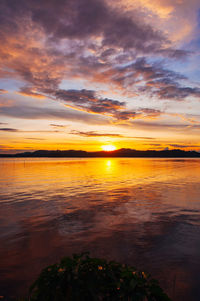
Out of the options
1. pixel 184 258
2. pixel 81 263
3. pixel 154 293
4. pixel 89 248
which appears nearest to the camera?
pixel 154 293

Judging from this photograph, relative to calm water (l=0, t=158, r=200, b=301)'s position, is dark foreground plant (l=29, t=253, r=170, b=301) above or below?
above

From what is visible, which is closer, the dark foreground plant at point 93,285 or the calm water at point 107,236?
the dark foreground plant at point 93,285

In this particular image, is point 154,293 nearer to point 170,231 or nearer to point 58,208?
point 170,231

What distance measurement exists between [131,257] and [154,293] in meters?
5.08

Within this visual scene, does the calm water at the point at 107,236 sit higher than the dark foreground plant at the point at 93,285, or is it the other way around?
the dark foreground plant at the point at 93,285

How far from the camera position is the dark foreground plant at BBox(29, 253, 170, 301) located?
3.32 meters

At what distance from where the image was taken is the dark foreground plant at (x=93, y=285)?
3.32 metres

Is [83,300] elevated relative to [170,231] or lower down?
elevated

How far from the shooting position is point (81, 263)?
380 cm

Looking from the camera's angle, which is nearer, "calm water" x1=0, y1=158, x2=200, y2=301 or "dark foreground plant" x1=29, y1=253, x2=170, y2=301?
"dark foreground plant" x1=29, y1=253, x2=170, y2=301

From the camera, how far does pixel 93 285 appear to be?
11.4 ft

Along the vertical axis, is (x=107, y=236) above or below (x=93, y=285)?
below

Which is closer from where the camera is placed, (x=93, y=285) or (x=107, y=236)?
(x=93, y=285)

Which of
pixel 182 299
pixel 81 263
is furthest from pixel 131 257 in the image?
pixel 81 263
